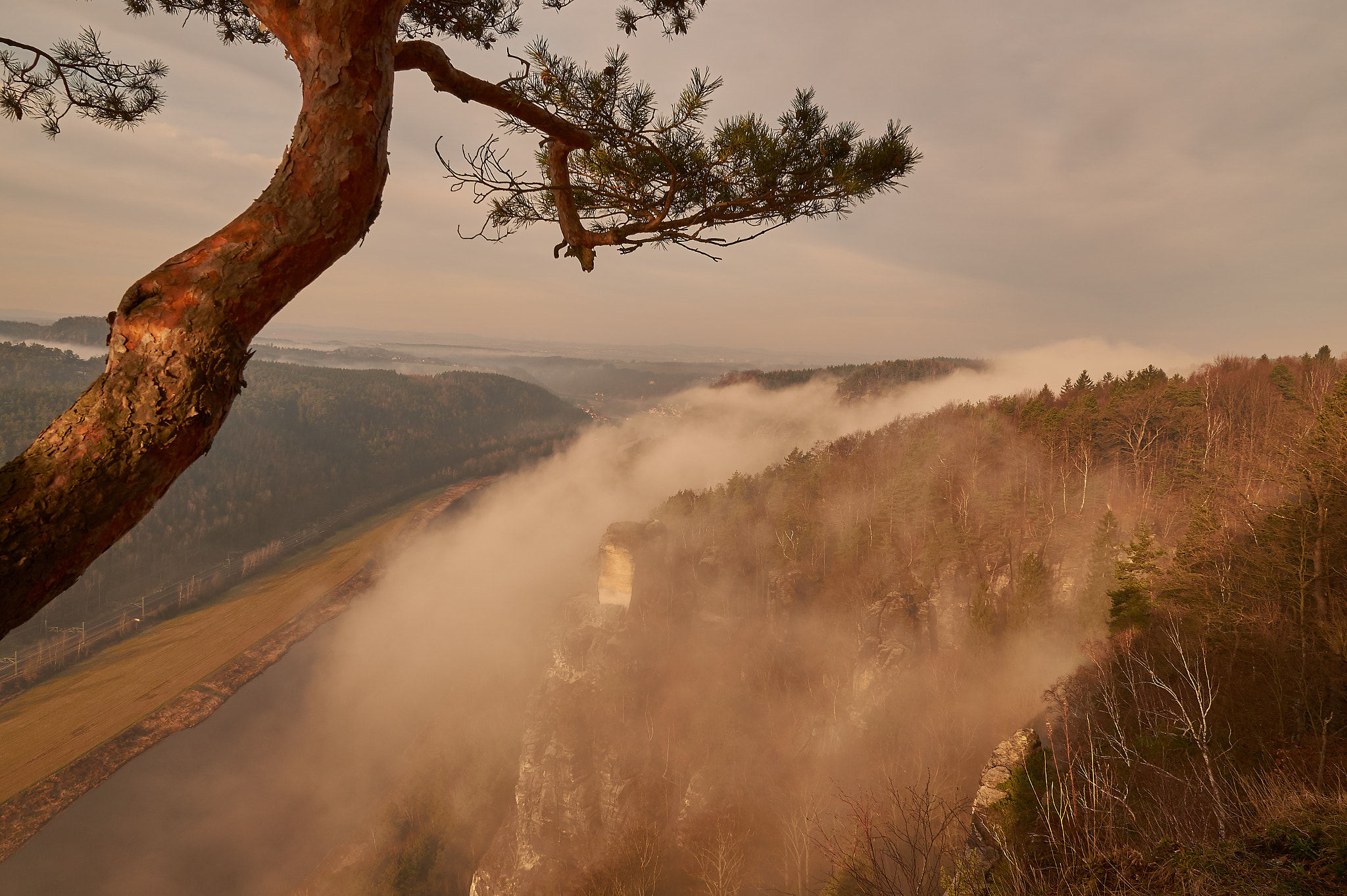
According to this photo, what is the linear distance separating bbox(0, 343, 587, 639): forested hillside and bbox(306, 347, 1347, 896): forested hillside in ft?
267

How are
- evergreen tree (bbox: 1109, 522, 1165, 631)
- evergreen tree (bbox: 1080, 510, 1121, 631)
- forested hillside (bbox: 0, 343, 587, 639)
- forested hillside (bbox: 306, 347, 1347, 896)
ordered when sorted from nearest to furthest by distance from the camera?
1. forested hillside (bbox: 306, 347, 1347, 896)
2. evergreen tree (bbox: 1109, 522, 1165, 631)
3. evergreen tree (bbox: 1080, 510, 1121, 631)
4. forested hillside (bbox: 0, 343, 587, 639)

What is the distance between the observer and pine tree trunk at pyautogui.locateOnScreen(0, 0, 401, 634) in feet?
6.07

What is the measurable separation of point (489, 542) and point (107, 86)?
11496cm

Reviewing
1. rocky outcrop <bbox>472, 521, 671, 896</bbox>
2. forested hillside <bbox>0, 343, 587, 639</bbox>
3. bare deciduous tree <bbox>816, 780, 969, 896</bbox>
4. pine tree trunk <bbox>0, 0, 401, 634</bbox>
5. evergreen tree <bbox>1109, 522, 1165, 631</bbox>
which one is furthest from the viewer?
forested hillside <bbox>0, 343, 587, 639</bbox>

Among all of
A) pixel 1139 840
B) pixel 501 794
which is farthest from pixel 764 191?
pixel 501 794

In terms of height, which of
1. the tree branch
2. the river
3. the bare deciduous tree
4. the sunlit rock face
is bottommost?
the river

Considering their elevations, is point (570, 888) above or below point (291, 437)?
below

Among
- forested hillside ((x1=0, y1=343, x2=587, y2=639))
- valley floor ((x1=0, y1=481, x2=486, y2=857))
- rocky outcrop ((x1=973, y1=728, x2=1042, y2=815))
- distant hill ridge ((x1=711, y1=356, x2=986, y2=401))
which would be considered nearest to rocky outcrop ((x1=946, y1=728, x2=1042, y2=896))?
rocky outcrop ((x1=973, y1=728, x2=1042, y2=815))

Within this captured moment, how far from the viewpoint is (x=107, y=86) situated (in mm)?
5133

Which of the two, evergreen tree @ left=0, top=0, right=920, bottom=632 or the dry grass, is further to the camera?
the dry grass

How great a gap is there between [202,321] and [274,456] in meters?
173

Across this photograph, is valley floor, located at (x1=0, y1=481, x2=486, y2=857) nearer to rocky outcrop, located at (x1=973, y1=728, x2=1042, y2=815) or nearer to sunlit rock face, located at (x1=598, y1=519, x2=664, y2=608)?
sunlit rock face, located at (x1=598, y1=519, x2=664, y2=608)

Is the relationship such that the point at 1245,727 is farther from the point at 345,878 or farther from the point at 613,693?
the point at 345,878

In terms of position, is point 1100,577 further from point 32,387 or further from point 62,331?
point 62,331
